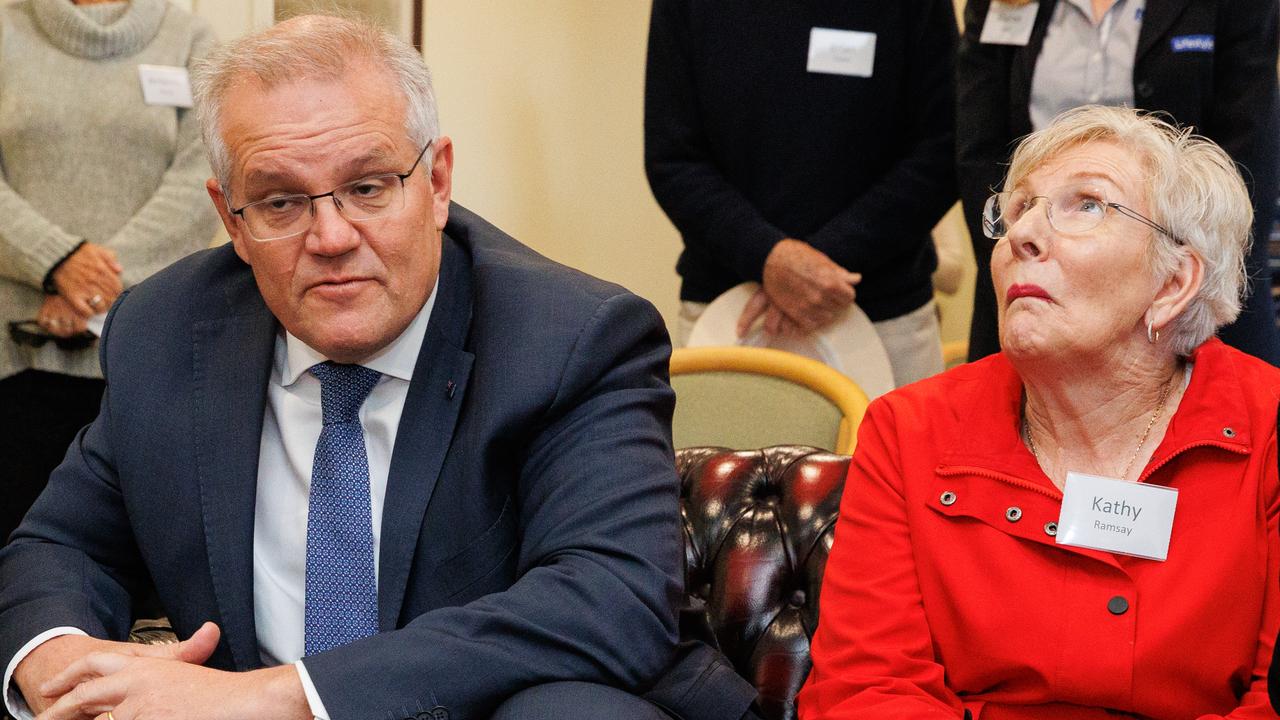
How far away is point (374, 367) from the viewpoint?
2148 millimetres

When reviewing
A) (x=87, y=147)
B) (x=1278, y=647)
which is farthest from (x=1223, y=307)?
(x=87, y=147)

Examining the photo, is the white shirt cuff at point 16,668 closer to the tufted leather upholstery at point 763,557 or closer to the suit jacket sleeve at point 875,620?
the tufted leather upholstery at point 763,557

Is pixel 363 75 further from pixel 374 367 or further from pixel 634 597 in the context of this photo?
pixel 634 597

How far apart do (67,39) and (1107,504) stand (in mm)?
3219

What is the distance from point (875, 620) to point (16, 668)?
4.14 ft

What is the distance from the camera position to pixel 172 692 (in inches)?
68.9

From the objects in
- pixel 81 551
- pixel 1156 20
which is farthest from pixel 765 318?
pixel 81 551

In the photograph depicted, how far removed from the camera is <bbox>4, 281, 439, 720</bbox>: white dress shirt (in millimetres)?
2135

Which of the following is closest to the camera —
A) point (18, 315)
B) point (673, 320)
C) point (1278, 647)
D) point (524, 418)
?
point (1278, 647)

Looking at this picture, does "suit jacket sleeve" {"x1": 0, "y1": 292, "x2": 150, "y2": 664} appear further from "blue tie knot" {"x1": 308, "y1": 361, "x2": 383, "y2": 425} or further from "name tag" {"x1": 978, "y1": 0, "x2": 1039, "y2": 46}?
"name tag" {"x1": 978, "y1": 0, "x2": 1039, "y2": 46}

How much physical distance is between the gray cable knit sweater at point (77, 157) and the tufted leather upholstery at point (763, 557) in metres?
2.25

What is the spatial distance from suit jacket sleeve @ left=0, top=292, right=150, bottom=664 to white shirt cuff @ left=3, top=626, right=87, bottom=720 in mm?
52

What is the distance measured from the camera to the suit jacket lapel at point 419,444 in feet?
6.56

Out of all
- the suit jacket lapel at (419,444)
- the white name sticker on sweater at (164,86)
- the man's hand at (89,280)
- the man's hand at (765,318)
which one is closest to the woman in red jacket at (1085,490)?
the suit jacket lapel at (419,444)
